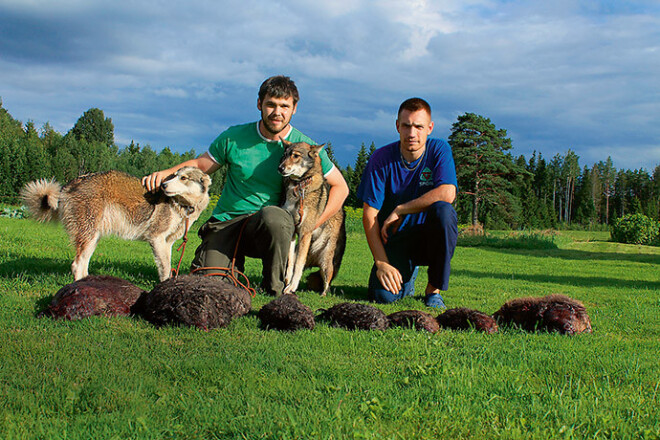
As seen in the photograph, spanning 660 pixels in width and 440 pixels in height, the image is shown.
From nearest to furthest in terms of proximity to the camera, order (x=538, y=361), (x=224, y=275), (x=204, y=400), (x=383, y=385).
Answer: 1. (x=204, y=400)
2. (x=383, y=385)
3. (x=538, y=361)
4. (x=224, y=275)

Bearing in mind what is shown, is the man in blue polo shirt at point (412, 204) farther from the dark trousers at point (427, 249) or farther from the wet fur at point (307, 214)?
the wet fur at point (307, 214)

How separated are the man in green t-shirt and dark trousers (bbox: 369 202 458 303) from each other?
0.98 m

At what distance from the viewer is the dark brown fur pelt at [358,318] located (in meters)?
3.97

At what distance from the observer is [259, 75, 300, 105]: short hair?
5.36m

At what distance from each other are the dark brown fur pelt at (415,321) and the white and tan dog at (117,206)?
3090 millimetres

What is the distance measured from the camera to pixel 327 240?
21.3 feet

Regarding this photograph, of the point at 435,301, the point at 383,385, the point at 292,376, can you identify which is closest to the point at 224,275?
the point at 435,301

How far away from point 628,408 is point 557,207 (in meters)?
98.6

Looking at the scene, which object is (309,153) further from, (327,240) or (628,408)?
(628,408)

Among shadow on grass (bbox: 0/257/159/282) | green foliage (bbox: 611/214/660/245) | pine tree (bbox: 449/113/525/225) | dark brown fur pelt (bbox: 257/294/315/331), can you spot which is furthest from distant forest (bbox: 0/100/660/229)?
dark brown fur pelt (bbox: 257/294/315/331)

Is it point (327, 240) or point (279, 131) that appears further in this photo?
point (327, 240)

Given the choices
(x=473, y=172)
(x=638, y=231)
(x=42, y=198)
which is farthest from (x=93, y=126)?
(x=42, y=198)

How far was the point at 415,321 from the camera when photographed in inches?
159

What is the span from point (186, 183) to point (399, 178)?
263cm
